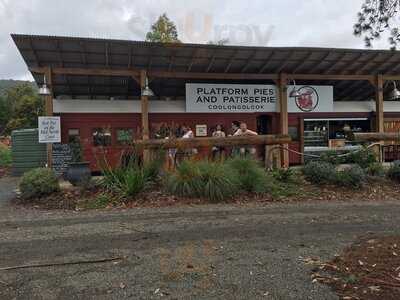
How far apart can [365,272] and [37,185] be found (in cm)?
748

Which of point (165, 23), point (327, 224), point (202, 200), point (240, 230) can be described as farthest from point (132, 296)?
point (165, 23)

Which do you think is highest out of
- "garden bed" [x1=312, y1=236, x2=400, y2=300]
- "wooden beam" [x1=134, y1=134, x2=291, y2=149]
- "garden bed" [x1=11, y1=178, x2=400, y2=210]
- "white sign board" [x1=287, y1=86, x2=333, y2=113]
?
"white sign board" [x1=287, y1=86, x2=333, y2=113]

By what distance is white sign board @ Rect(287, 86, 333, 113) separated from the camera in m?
17.6

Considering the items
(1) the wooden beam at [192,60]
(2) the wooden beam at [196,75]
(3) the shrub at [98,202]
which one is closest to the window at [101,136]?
(2) the wooden beam at [196,75]

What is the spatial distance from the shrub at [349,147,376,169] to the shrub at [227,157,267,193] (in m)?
3.54

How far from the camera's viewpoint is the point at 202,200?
30.1 ft

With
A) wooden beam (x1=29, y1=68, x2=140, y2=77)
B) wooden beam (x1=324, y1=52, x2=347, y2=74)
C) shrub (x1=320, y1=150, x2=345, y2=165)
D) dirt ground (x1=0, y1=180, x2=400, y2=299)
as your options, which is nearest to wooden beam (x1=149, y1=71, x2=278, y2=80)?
wooden beam (x1=29, y1=68, x2=140, y2=77)

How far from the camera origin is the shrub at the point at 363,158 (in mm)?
12117

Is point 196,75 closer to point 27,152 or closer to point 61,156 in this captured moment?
point 61,156

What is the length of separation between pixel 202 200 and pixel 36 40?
759cm

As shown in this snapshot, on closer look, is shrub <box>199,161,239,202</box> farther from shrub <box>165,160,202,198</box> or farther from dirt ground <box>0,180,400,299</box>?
dirt ground <box>0,180,400,299</box>

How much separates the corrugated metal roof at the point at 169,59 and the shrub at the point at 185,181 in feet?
18.7

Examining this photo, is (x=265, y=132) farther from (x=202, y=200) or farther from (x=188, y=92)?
(x=202, y=200)

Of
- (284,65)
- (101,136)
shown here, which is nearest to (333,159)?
(284,65)
